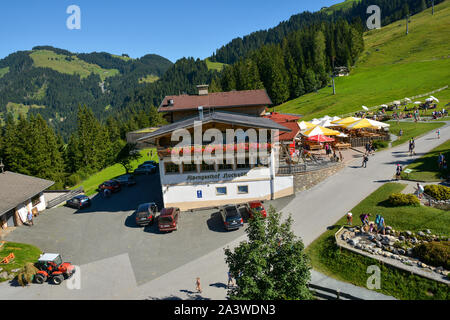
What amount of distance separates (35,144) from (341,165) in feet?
176

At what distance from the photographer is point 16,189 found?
30.4 m

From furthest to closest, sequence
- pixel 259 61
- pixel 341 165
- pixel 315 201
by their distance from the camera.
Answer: pixel 259 61, pixel 341 165, pixel 315 201

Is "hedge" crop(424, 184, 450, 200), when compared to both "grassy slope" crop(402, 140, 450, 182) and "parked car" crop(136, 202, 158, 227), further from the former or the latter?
"parked car" crop(136, 202, 158, 227)

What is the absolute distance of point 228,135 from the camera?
93.4 ft

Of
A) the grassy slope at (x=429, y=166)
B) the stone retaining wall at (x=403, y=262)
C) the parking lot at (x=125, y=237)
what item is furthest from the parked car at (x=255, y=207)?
the grassy slope at (x=429, y=166)

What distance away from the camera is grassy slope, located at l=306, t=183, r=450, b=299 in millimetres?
14209

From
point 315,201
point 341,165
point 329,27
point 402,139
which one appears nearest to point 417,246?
point 315,201

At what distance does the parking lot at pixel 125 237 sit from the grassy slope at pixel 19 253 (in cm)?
81

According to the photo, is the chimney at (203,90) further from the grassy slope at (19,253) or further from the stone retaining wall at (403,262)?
the stone retaining wall at (403,262)

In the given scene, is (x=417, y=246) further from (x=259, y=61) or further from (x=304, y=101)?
(x=259, y=61)

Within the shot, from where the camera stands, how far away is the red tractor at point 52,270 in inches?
719

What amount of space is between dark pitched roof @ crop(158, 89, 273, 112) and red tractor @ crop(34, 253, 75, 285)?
1879 cm

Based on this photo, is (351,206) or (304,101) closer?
(351,206)
